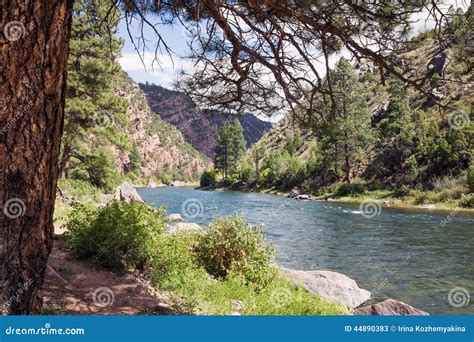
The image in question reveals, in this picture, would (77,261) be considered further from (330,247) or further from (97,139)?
(97,139)

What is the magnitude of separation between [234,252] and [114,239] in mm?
2802

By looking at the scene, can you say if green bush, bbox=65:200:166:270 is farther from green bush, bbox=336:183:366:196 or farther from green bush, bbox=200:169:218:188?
green bush, bbox=200:169:218:188

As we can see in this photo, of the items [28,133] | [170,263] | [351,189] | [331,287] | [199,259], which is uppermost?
[28,133]

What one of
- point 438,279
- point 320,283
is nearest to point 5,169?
point 320,283

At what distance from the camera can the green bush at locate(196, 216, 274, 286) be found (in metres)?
9.33

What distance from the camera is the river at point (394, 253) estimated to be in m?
11.7

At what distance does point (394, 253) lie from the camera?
16.6 meters

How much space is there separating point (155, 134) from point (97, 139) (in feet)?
574

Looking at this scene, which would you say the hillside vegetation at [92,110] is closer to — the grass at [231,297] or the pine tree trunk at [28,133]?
the grass at [231,297]

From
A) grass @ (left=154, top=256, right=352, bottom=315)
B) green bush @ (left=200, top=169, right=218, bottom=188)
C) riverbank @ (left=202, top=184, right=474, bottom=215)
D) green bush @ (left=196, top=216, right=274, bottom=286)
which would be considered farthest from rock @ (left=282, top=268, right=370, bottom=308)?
green bush @ (left=200, top=169, right=218, bottom=188)

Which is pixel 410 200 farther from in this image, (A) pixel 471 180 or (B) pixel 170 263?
(B) pixel 170 263

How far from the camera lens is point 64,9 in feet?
11.5

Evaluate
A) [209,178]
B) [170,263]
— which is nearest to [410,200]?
[170,263]

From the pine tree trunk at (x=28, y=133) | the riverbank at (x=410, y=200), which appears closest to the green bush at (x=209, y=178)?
the riverbank at (x=410, y=200)
